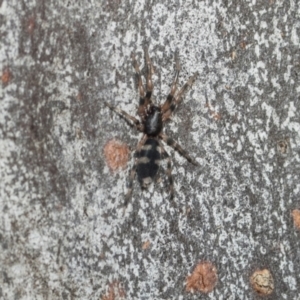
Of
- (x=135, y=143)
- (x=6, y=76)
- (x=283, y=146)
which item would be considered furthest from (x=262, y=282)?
(x=6, y=76)

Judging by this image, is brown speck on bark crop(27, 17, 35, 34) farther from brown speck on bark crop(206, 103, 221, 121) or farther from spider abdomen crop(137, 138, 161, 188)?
brown speck on bark crop(206, 103, 221, 121)

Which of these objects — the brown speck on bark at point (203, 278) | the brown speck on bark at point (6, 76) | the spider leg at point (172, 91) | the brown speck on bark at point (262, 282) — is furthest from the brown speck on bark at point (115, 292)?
the brown speck on bark at point (6, 76)

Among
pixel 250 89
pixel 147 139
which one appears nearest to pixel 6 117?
pixel 147 139

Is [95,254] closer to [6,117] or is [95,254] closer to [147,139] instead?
[147,139]

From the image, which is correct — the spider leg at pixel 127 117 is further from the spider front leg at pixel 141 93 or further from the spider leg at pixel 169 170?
the spider leg at pixel 169 170

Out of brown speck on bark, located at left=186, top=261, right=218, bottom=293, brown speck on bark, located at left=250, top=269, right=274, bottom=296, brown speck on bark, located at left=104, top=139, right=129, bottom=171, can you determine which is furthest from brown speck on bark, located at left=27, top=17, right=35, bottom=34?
brown speck on bark, located at left=250, top=269, right=274, bottom=296

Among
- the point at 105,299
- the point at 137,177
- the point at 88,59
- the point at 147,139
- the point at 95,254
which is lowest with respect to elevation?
the point at 105,299

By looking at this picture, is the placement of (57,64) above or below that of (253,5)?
below
